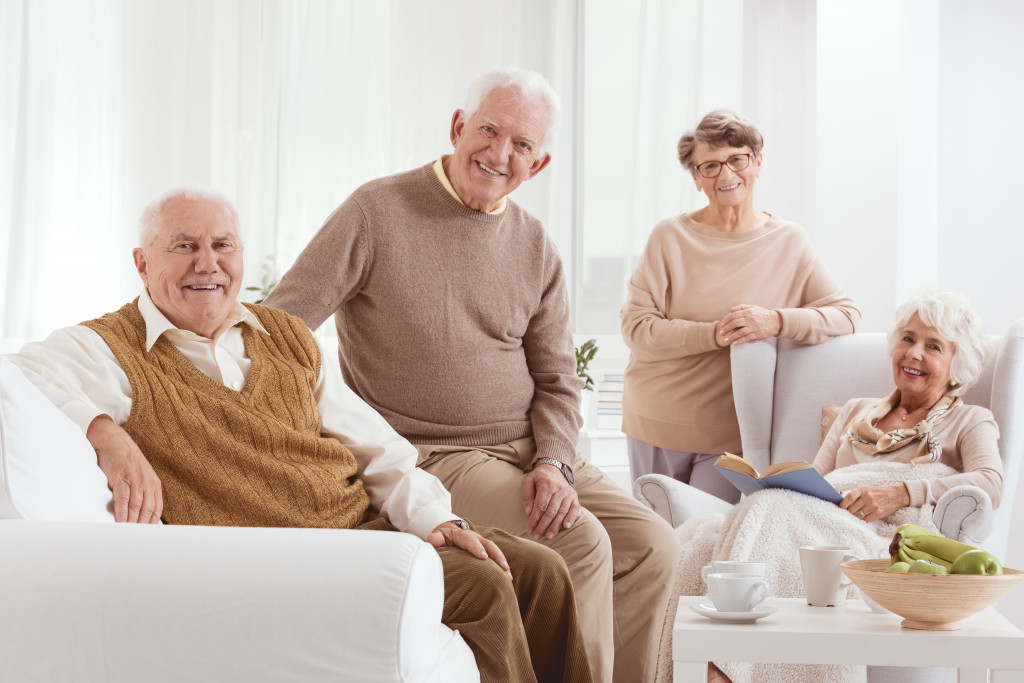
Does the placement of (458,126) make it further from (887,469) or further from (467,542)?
(887,469)

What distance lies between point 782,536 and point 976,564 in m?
0.67

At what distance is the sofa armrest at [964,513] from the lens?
2.19 meters

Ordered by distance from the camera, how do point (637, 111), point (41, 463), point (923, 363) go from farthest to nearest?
point (637, 111), point (923, 363), point (41, 463)

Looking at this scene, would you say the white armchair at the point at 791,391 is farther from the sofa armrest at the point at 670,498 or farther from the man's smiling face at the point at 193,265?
the man's smiling face at the point at 193,265

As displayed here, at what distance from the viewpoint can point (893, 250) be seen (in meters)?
3.70

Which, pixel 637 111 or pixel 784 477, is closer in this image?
pixel 784 477

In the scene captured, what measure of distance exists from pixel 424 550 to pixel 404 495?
1.79ft

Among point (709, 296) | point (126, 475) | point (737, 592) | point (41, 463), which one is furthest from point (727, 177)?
point (41, 463)

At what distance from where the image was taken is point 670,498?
252 cm

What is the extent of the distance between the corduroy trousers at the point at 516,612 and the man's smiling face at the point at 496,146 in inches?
31.0

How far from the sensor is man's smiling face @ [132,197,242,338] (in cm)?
172

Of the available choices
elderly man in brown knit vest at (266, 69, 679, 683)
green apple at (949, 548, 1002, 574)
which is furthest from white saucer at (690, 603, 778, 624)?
elderly man in brown knit vest at (266, 69, 679, 683)

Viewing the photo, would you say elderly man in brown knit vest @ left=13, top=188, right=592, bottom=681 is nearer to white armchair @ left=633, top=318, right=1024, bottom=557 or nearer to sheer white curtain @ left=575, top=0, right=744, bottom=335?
white armchair @ left=633, top=318, right=1024, bottom=557

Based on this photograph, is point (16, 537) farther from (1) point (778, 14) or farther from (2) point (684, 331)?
(1) point (778, 14)
